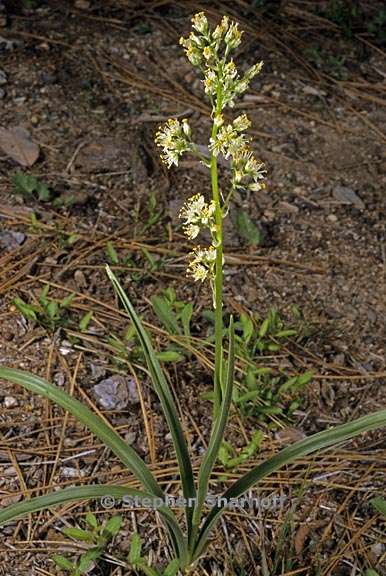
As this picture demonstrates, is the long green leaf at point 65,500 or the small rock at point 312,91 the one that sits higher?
the long green leaf at point 65,500

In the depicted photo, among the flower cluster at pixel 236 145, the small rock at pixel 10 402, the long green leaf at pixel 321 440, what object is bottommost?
the small rock at pixel 10 402

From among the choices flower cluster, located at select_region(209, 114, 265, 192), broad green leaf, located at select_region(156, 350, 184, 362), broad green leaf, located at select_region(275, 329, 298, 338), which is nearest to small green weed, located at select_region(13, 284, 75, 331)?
broad green leaf, located at select_region(156, 350, 184, 362)

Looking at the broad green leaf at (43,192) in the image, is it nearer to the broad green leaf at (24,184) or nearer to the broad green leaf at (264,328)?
the broad green leaf at (24,184)

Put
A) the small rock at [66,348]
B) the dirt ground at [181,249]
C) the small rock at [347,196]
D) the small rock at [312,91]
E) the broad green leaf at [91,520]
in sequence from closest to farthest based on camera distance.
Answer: the broad green leaf at [91,520], the dirt ground at [181,249], the small rock at [66,348], the small rock at [347,196], the small rock at [312,91]

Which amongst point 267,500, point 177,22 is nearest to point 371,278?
point 267,500

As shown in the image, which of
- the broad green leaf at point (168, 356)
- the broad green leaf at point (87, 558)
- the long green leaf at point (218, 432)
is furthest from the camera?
the broad green leaf at point (168, 356)

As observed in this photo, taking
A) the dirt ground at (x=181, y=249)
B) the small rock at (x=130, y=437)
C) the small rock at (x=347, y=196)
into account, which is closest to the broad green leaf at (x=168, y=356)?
the dirt ground at (x=181, y=249)

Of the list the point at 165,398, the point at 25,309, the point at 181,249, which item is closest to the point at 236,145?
the point at 165,398

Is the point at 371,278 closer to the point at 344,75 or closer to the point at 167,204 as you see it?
the point at 167,204
